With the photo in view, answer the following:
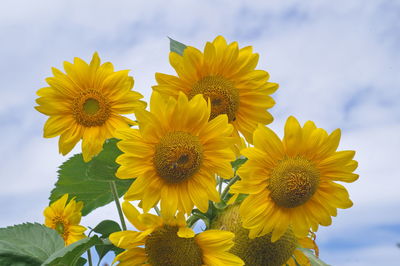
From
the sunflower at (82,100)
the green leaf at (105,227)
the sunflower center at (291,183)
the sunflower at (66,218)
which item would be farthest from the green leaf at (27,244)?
the sunflower center at (291,183)

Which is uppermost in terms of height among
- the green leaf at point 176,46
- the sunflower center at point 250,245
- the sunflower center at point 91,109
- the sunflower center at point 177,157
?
the green leaf at point 176,46

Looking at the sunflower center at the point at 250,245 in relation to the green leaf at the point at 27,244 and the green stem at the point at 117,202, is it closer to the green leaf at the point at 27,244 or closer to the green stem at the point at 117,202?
the green stem at the point at 117,202

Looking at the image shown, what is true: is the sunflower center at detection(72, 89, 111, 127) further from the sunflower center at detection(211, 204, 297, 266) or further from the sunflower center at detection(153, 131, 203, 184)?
the sunflower center at detection(211, 204, 297, 266)

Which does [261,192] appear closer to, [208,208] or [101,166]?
[208,208]

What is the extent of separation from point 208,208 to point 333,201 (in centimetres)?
28

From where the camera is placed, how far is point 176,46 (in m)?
1.36

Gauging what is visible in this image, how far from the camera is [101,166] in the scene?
1.22m

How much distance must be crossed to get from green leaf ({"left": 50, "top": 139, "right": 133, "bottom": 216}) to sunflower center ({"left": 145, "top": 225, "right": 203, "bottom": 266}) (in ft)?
0.49

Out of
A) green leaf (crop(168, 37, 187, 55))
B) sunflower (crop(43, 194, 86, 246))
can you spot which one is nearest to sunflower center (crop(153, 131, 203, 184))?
green leaf (crop(168, 37, 187, 55))

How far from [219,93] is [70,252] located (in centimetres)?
49

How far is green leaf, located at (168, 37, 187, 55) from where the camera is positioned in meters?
1.34

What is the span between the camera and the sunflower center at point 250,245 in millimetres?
1186

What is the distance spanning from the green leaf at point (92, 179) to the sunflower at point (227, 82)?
19 centimetres

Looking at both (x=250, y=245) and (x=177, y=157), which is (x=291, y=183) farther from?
(x=177, y=157)
